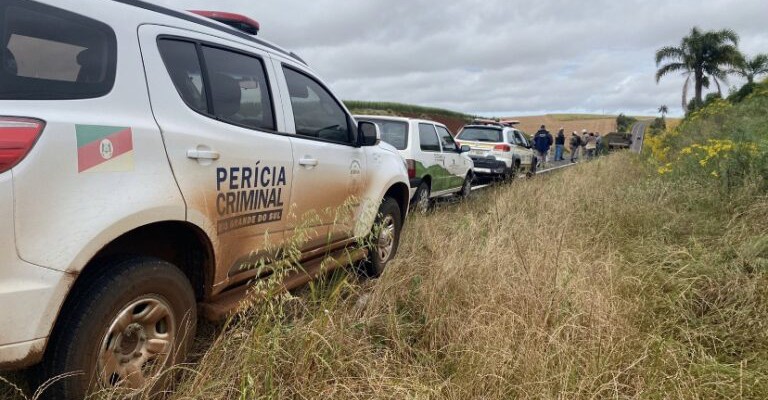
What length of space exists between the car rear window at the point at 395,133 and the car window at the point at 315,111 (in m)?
3.53

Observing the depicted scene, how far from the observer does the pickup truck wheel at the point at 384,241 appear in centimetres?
455

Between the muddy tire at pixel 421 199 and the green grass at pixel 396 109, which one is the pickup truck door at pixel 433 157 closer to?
the muddy tire at pixel 421 199

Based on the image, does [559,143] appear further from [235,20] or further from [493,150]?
[235,20]

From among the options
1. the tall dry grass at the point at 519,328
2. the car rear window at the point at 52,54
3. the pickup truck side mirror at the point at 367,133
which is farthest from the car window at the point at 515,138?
the car rear window at the point at 52,54

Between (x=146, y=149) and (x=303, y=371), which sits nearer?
(x=146, y=149)

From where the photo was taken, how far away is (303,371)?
8.27 feet

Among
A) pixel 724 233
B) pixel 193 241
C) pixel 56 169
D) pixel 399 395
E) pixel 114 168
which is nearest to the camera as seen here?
pixel 56 169

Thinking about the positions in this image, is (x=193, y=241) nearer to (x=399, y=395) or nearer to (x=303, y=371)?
(x=303, y=371)

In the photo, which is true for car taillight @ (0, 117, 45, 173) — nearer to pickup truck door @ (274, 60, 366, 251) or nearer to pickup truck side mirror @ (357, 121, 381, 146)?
pickup truck door @ (274, 60, 366, 251)

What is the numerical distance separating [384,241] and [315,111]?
4.75ft

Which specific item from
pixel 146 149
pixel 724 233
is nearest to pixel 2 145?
pixel 146 149

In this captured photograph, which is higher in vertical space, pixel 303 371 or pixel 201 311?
pixel 201 311

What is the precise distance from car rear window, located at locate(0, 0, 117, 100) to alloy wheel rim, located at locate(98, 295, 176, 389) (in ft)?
2.97

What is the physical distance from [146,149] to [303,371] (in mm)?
1239
